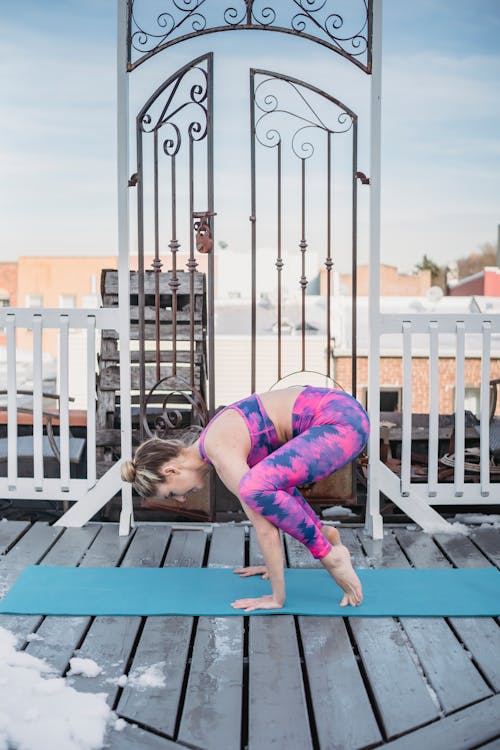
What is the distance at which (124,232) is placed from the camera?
12.8 ft

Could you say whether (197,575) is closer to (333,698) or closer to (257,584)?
(257,584)

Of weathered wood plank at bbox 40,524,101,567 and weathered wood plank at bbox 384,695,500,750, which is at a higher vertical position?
weathered wood plank at bbox 40,524,101,567

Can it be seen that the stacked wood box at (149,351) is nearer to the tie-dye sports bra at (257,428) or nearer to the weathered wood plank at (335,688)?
the tie-dye sports bra at (257,428)

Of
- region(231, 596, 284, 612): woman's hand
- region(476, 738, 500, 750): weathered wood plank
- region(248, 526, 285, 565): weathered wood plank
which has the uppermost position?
region(231, 596, 284, 612): woman's hand

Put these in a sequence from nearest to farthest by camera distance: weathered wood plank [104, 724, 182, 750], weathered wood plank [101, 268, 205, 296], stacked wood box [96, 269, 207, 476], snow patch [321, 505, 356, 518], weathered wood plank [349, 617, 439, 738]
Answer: weathered wood plank [104, 724, 182, 750] → weathered wood plank [349, 617, 439, 738] → snow patch [321, 505, 356, 518] → stacked wood box [96, 269, 207, 476] → weathered wood plank [101, 268, 205, 296]

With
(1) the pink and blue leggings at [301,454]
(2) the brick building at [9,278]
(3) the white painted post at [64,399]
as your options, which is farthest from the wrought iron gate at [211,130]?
(2) the brick building at [9,278]

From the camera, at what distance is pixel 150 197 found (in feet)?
14.1

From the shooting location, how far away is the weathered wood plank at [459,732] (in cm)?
196

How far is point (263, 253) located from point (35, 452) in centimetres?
1866

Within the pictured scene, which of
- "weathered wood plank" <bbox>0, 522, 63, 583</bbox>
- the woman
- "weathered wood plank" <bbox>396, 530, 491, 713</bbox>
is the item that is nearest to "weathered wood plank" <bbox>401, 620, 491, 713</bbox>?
"weathered wood plank" <bbox>396, 530, 491, 713</bbox>

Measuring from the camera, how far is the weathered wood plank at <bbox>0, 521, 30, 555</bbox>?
3671 millimetres

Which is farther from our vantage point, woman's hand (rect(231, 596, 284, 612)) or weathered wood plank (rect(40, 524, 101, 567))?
weathered wood plank (rect(40, 524, 101, 567))

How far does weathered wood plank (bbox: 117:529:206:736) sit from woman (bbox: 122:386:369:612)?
0.26 m

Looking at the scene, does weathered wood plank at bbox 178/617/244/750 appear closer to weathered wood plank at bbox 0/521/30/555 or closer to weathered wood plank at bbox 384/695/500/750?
weathered wood plank at bbox 384/695/500/750
